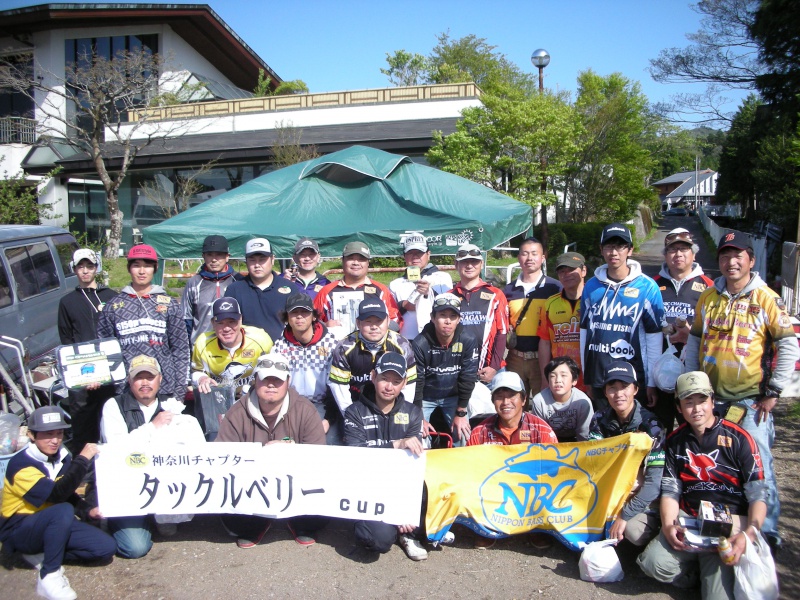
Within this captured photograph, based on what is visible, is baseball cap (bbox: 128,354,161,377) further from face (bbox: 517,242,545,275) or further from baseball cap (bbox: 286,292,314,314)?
face (bbox: 517,242,545,275)

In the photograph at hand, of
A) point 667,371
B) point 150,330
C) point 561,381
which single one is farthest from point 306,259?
point 667,371

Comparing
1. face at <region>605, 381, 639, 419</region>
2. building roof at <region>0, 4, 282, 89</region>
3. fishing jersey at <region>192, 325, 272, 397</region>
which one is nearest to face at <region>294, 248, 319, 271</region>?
fishing jersey at <region>192, 325, 272, 397</region>

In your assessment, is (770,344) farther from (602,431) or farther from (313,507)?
(313,507)

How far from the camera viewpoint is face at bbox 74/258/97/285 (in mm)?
6594

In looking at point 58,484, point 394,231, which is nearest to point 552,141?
point 394,231

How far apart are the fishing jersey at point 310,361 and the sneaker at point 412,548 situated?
1.32 metres

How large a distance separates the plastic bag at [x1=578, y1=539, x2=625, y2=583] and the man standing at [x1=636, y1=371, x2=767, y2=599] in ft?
0.49

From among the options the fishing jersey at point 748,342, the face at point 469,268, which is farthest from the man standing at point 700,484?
the face at point 469,268

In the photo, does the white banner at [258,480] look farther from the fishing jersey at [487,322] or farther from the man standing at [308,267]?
the man standing at [308,267]

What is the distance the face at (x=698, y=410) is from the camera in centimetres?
398

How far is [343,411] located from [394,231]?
5.94 meters

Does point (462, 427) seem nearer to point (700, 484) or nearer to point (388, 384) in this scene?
point (388, 384)

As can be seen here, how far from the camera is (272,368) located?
14.6 ft

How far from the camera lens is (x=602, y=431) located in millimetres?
4551
